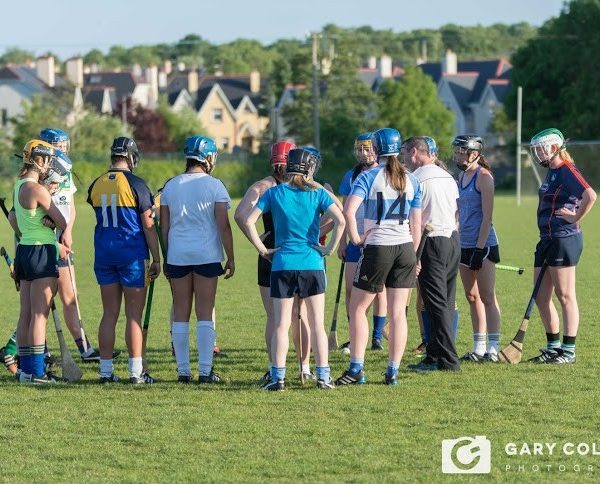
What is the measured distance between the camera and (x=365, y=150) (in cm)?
1028

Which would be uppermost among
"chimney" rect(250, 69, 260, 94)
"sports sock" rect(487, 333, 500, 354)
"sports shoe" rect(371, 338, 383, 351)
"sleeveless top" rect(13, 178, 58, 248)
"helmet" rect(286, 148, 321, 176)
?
"chimney" rect(250, 69, 260, 94)

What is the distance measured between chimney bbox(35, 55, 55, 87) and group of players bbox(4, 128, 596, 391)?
A: 77515mm

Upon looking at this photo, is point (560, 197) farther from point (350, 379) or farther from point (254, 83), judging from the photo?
point (254, 83)

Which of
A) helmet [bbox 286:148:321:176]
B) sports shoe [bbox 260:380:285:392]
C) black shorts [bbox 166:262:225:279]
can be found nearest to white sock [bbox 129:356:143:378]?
black shorts [bbox 166:262:225:279]

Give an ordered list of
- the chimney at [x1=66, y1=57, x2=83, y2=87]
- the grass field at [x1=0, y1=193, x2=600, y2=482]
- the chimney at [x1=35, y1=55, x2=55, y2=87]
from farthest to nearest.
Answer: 1. the chimney at [x1=66, y1=57, x2=83, y2=87]
2. the chimney at [x1=35, y1=55, x2=55, y2=87]
3. the grass field at [x1=0, y1=193, x2=600, y2=482]

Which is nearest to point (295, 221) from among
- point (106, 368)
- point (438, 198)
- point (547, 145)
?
point (438, 198)

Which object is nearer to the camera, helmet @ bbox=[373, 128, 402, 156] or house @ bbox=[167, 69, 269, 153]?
helmet @ bbox=[373, 128, 402, 156]

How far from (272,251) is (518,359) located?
2570mm

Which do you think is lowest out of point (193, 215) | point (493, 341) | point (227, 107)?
point (493, 341)

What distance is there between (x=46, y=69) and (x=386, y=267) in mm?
79802

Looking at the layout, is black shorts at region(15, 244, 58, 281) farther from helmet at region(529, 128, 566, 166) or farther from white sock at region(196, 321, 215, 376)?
helmet at region(529, 128, 566, 166)

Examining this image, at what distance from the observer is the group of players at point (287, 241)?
8.56m

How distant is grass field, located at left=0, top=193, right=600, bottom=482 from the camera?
6527 millimetres

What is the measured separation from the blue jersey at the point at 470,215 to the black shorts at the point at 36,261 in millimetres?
3448
